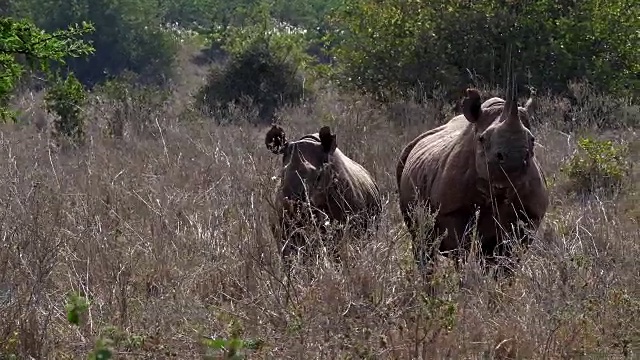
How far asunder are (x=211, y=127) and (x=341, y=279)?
39.8ft

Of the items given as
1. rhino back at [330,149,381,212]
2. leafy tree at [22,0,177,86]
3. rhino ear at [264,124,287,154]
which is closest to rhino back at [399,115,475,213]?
rhino back at [330,149,381,212]

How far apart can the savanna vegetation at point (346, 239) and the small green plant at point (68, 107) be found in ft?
→ 0.18

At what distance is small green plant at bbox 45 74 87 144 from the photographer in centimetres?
1888

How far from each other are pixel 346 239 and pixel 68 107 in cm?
1262

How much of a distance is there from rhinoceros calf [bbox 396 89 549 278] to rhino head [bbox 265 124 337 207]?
747 mm

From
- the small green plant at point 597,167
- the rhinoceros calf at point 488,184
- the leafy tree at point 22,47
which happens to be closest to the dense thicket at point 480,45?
the small green plant at point 597,167

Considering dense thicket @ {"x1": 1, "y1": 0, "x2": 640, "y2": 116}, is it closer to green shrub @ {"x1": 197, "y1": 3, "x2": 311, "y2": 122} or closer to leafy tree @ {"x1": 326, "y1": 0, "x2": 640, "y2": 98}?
Answer: leafy tree @ {"x1": 326, "y1": 0, "x2": 640, "y2": 98}

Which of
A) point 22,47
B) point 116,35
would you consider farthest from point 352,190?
point 116,35

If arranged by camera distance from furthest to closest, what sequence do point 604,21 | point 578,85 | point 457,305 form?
point 604,21
point 578,85
point 457,305

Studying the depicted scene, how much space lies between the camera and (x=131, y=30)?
41.8m

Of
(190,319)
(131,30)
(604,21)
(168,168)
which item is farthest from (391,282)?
(131,30)

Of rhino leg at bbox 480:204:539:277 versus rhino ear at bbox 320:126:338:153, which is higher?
rhino ear at bbox 320:126:338:153

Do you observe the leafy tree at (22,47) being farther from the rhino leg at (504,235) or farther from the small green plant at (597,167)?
the small green plant at (597,167)

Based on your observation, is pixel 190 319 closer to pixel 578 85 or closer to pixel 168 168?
pixel 168 168
